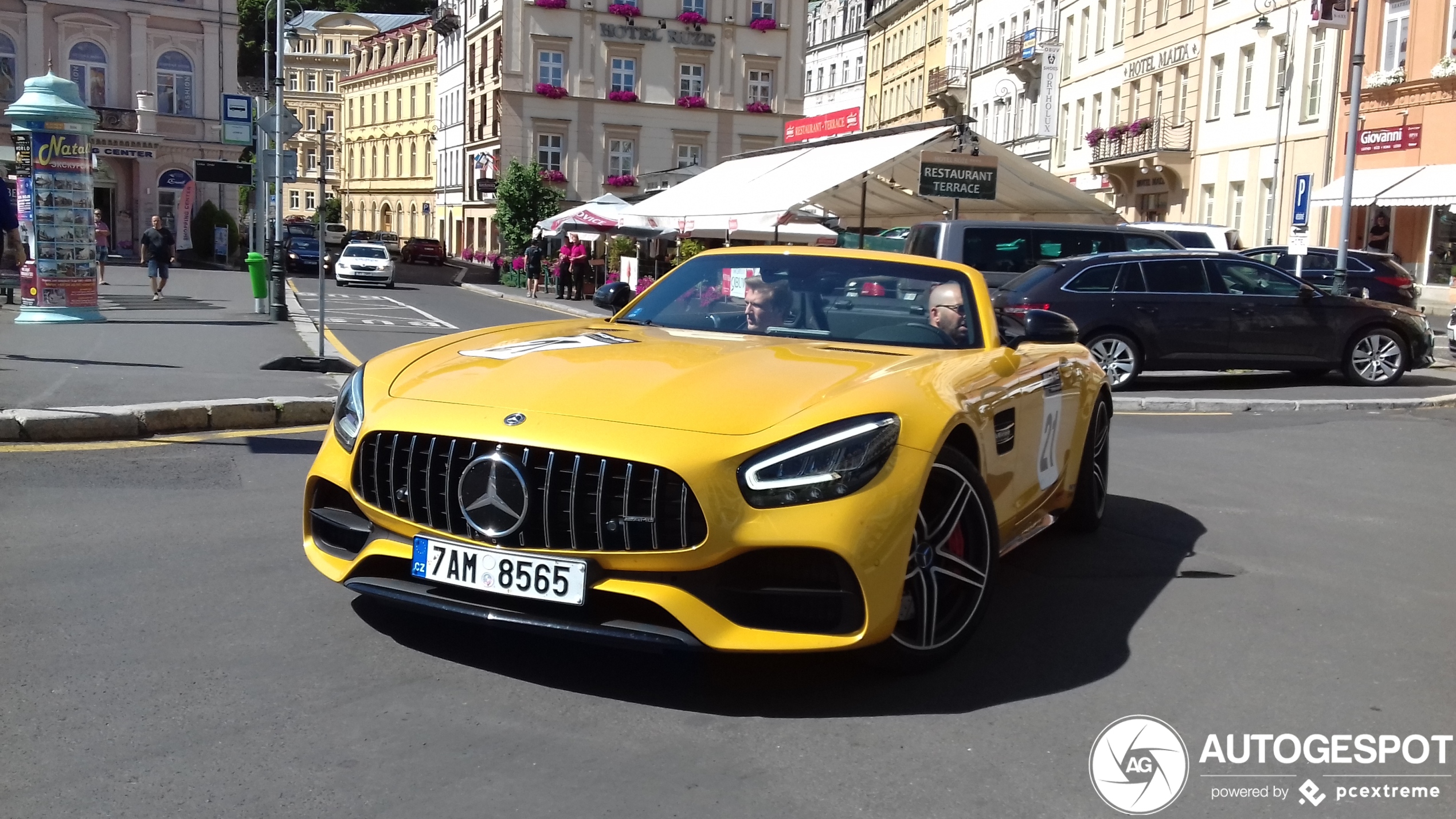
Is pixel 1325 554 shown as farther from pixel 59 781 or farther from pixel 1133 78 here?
pixel 1133 78

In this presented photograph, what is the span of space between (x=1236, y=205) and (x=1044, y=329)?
38836mm

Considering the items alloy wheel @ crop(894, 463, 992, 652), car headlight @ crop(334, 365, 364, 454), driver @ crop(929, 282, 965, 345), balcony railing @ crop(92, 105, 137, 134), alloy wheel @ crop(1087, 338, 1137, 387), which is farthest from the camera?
balcony railing @ crop(92, 105, 137, 134)

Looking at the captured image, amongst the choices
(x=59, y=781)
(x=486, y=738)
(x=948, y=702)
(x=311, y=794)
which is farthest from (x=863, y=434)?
(x=59, y=781)

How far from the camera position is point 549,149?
6538cm

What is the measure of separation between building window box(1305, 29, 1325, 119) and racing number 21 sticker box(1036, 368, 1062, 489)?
35264 millimetres

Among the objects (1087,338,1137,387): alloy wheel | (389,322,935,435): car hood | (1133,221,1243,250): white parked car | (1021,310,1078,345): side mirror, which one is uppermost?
(1133,221,1243,250): white parked car

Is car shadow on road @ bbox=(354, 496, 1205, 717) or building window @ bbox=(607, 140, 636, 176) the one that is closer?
car shadow on road @ bbox=(354, 496, 1205, 717)

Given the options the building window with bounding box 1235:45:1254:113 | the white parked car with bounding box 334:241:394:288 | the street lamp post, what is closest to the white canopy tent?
the street lamp post

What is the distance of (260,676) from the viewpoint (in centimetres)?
438

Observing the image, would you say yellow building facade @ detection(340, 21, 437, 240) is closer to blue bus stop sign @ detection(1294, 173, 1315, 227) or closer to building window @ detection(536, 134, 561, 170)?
building window @ detection(536, 134, 561, 170)

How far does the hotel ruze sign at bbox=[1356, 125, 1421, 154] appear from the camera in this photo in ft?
114

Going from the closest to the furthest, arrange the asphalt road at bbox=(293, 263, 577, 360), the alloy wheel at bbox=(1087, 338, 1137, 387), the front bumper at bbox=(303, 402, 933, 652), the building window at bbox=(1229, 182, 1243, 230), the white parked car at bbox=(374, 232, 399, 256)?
the front bumper at bbox=(303, 402, 933, 652) < the alloy wheel at bbox=(1087, 338, 1137, 387) < the asphalt road at bbox=(293, 263, 577, 360) < the building window at bbox=(1229, 182, 1243, 230) < the white parked car at bbox=(374, 232, 399, 256)

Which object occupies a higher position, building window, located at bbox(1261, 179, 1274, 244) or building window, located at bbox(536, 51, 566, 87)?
building window, located at bbox(536, 51, 566, 87)

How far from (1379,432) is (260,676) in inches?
417
